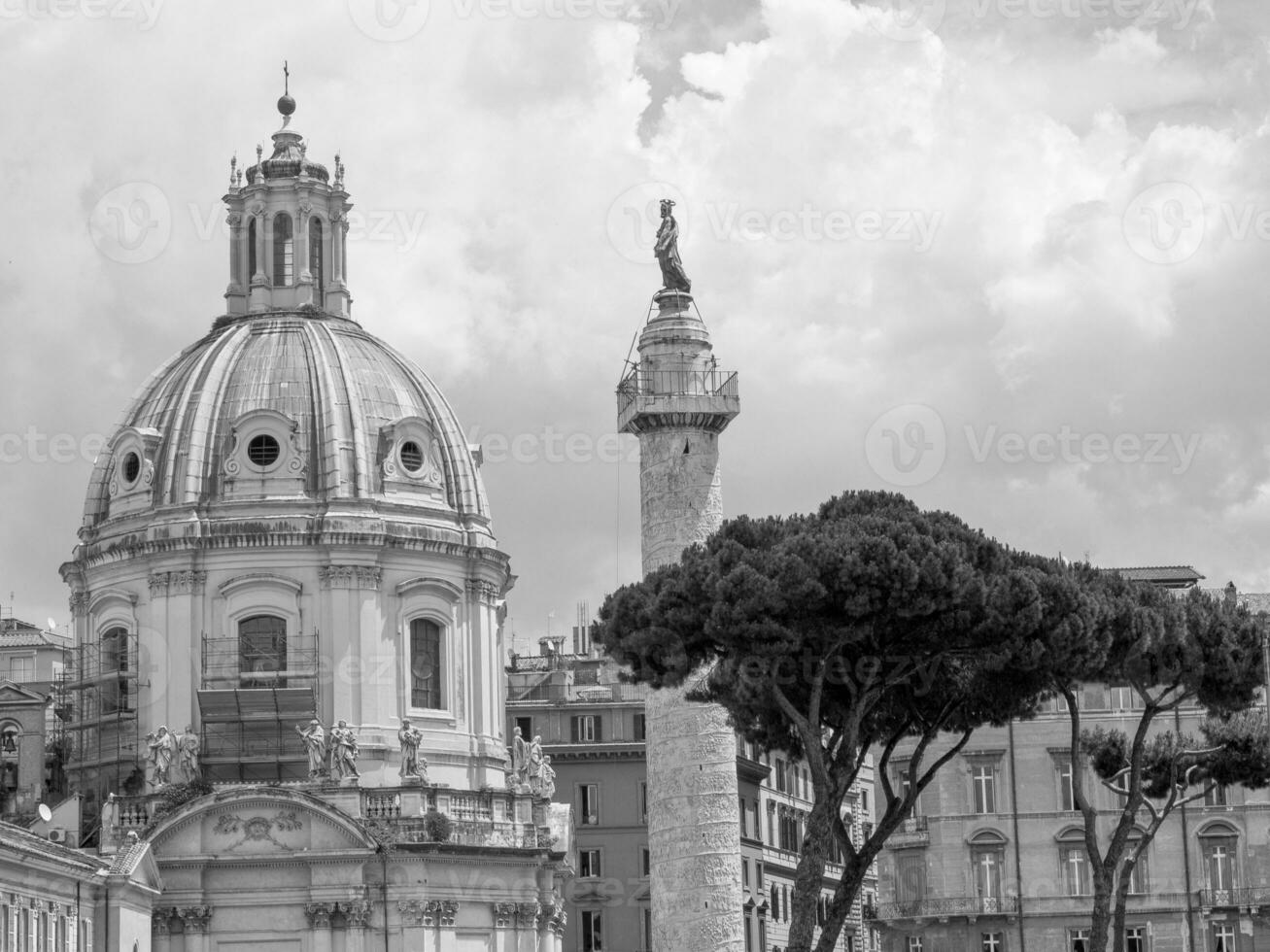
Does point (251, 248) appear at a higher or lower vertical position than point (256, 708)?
higher

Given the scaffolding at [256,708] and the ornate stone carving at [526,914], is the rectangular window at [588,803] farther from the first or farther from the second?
the scaffolding at [256,708]

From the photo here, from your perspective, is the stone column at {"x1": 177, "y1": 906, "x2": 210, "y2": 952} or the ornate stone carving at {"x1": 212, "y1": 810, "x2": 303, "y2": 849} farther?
the ornate stone carving at {"x1": 212, "y1": 810, "x2": 303, "y2": 849}

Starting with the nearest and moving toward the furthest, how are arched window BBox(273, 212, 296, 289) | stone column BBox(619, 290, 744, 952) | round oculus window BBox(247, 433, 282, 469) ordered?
1. stone column BBox(619, 290, 744, 952)
2. round oculus window BBox(247, 433, 282, 469)
3. arched window BBox(273, 212, 296, 289)

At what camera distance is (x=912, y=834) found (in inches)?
3339

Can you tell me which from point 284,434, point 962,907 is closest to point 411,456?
point 284,434

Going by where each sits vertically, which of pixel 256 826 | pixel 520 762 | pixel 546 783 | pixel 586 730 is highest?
pixel 586 730

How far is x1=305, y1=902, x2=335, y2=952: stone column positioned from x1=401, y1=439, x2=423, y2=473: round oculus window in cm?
1507

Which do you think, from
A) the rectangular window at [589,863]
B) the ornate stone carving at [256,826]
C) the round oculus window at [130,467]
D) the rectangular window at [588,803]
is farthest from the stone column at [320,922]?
the rectangular window at [588,803]

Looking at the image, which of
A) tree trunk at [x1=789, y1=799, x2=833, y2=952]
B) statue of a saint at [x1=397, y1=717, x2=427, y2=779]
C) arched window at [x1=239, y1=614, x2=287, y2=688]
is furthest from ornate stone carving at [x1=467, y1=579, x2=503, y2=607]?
tree trunk at [x1=789, y1=799, x2=833, y2=952]

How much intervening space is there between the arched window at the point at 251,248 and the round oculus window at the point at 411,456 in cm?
801

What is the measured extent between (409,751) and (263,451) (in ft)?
37.6

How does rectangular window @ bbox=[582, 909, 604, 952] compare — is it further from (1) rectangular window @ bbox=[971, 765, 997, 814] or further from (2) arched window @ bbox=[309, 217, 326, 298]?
(2) arched window @ bbox=[309, 217, 326, 298]

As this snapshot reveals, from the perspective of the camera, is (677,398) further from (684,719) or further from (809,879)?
(809,879)

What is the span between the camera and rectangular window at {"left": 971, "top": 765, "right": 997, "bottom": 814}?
84.9 meters
